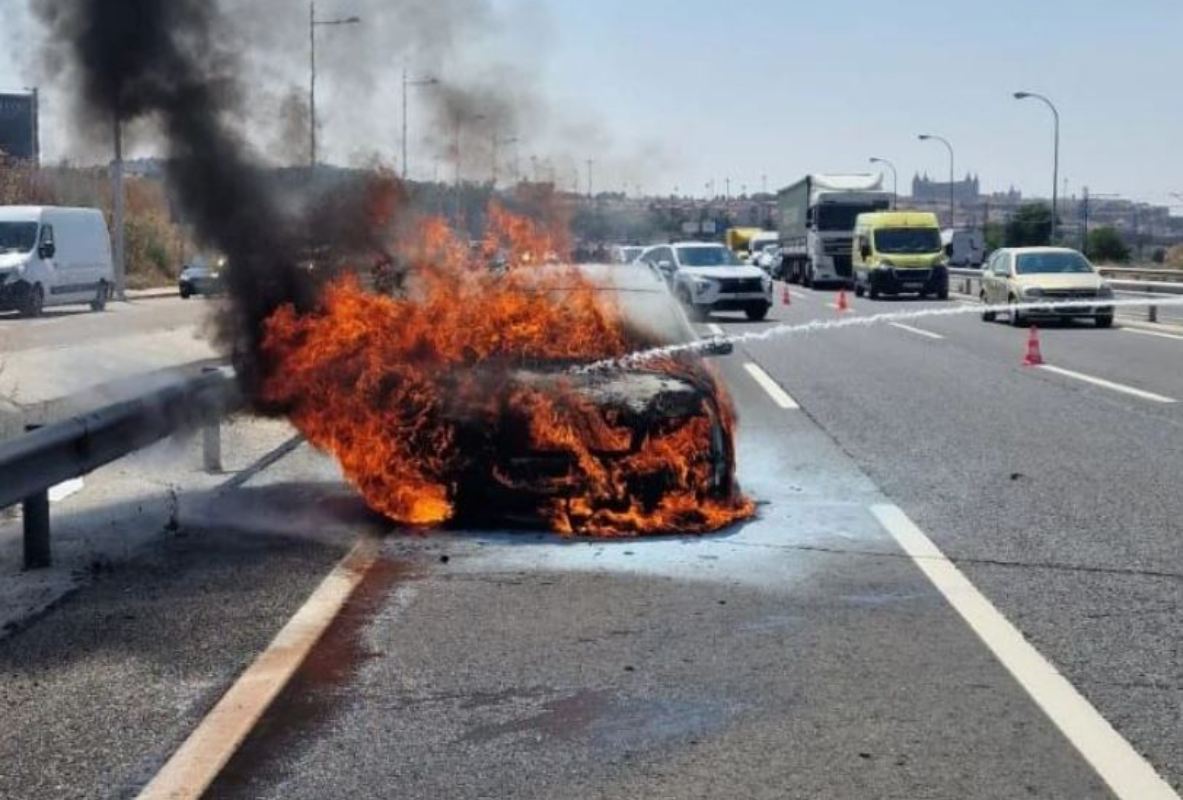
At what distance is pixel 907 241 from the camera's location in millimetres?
45344

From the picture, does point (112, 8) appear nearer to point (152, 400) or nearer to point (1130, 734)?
point (152, 400)

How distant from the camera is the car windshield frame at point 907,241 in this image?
45.2 meters

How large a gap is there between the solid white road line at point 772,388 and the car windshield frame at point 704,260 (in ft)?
40.6

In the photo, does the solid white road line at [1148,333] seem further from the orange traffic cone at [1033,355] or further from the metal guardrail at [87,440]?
the metal guardrail at [87,440]

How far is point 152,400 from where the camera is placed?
29.4 feet

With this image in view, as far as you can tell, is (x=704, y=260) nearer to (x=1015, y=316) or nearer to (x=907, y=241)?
(x=1015, y=316)

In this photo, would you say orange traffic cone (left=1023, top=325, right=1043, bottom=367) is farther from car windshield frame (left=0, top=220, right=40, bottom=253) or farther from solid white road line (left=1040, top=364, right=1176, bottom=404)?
car windshield frame (left=0, top=220, right=40, bottom=253)

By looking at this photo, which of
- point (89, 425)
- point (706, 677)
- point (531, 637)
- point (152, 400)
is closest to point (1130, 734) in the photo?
point (706, 677)

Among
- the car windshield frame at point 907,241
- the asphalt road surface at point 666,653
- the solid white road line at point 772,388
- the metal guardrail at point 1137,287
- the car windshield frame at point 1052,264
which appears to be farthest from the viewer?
the car windshield frame at point 907,241

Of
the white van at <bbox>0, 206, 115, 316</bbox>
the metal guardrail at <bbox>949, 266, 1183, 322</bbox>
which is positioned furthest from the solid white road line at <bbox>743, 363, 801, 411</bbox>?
the white van at <bbox>0, 206, 115, 316</bbox>

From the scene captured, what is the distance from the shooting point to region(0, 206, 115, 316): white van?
34.0 meters

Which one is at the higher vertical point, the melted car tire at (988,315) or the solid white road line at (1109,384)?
the melted car tire at (988,315)

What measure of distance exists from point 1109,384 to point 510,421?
11742 millimetres

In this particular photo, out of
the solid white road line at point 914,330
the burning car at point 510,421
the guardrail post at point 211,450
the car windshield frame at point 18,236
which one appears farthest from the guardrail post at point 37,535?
the car windshield frame at point 18,236
